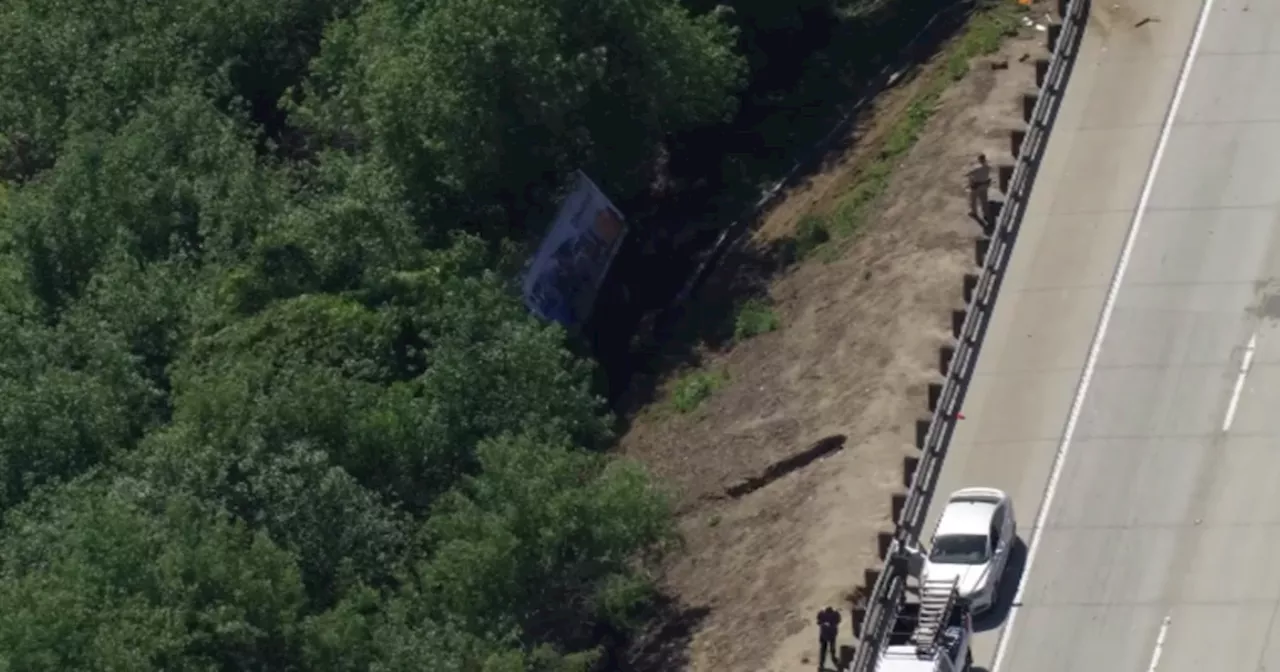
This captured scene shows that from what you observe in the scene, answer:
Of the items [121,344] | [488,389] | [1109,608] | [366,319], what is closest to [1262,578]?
[1109,608]

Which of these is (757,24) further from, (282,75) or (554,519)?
(554,519)

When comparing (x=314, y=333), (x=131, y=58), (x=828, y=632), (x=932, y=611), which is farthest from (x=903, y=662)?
(x=131, y=58)

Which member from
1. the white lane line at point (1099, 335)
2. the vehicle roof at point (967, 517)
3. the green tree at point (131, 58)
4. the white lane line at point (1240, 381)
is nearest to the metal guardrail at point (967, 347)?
the vehicle roof at point (967, 517)

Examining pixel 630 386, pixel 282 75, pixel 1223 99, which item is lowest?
pixel 630 386

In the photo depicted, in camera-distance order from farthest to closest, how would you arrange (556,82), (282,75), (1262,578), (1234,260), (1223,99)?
1. (282,75)
2. (556,82)
3. (1223,99)
4. (1234,260)
5. (1262,578)

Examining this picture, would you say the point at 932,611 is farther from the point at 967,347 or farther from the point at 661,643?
the point at 661,643

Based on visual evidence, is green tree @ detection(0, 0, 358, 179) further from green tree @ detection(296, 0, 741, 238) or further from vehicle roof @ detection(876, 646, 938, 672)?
vehicle roof @ detection(876, 646, 938, 672)

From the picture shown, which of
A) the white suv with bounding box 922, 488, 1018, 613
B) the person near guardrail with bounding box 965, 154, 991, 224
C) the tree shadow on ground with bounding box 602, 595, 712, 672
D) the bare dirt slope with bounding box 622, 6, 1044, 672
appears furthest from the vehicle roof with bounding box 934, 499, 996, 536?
the person near guardrail with bounding box 965, 154, 991, 224
